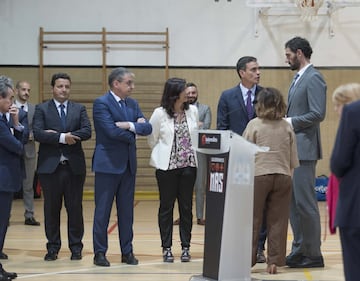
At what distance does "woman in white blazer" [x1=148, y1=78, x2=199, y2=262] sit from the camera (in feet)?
21.3

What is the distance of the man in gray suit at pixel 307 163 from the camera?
631 centimetres

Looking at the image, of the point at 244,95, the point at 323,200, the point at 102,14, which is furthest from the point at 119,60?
the point at 244,95

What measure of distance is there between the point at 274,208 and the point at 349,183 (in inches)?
89.3

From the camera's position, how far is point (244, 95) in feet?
22.6

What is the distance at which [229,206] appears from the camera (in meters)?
5.44

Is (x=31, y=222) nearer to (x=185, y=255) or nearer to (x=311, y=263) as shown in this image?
(x=185, y=255)

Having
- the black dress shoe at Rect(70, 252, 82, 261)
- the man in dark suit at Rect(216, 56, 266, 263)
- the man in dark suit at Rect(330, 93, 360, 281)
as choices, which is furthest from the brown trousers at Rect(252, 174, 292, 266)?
the man in dark suit at Rect(330, 93, 360, 281)

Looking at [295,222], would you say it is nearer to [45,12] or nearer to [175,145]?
[175,145]

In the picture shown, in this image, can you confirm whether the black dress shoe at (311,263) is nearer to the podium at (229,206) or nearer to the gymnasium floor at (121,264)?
the gymnasium floor at (121,264)

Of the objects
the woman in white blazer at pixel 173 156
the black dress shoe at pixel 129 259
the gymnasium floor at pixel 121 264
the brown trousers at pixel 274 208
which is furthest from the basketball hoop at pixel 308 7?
the black dress shoe at pixel 129 259

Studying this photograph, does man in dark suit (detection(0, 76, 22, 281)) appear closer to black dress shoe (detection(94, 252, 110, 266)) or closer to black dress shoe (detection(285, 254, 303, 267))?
black dress shoe (detection(94, 252, 110, 266))

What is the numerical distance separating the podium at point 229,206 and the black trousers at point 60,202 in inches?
68.0

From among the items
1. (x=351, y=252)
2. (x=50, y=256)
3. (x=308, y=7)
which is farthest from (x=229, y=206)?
(x=308, y=7)

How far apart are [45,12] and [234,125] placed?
7.13 metres
